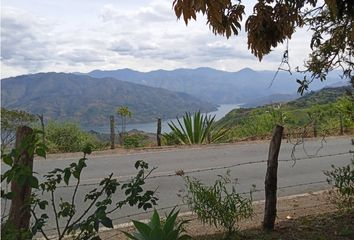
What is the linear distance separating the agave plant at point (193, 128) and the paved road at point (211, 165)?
130 centimetres

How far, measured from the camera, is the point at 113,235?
19.0 ft

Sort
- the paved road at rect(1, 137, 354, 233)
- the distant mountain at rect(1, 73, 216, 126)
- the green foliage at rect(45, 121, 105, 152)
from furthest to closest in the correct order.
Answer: the distant mountain at rect(1, 73, 216, 126)
the green foliage at rect(45, 121, 105, 152)
the paved road at rect(1, 137, 354, 233)

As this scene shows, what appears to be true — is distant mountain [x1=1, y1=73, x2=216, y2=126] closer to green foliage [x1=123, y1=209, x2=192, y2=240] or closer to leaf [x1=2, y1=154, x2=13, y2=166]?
green foliage [x1=123, y1=209, x2=192, y2=240]

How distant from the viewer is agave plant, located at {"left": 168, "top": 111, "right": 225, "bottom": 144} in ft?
53.8


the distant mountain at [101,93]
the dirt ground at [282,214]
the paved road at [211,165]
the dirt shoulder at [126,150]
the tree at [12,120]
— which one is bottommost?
the dirt ground at [282,214]

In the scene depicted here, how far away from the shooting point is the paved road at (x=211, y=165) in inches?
343

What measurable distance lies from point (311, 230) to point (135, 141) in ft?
37.7

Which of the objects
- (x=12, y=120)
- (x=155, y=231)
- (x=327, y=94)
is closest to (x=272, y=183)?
(x=155, y=231)

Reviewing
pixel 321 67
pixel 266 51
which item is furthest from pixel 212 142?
pixel 266 51

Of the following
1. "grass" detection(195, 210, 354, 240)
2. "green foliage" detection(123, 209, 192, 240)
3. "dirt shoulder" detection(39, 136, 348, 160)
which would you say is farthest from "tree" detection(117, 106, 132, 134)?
"green foliage" detection(123, 209, 192, 240)

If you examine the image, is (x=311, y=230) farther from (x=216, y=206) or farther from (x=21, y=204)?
(x=21, y=204)

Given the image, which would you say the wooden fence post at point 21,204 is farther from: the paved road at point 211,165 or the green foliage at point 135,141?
the green foliage at point 135,141

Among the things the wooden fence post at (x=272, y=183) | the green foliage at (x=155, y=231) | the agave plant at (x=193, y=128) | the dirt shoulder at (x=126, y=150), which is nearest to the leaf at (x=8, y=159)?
the green foliage at (x=155, y=231)

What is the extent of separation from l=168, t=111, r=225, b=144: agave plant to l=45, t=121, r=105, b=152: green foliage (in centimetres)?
282
